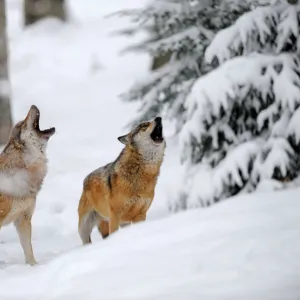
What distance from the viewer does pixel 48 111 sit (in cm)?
1694

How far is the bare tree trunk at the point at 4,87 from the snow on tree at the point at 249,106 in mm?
4958

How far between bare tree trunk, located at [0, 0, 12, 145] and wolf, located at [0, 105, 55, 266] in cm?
605

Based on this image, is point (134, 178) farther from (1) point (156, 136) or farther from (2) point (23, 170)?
(2) point (23, 170)

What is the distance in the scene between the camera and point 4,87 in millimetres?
12945

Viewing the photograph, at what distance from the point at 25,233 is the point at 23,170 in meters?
0.66

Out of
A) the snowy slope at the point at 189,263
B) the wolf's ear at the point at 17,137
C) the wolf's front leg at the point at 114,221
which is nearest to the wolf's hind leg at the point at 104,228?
the wolf's front leg at the point at 114,221

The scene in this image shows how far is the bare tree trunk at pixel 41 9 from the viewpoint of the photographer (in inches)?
845

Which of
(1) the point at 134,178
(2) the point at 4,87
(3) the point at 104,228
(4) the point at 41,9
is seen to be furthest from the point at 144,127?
(4) the point at 41,9

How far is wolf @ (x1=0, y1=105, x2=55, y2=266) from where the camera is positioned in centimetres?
697

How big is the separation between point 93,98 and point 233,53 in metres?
9.08

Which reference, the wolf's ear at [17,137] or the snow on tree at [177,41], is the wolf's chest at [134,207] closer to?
the wolf's ear at [17,137]

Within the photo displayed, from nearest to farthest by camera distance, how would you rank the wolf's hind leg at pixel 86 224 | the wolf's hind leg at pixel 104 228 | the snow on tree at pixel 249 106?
the wolf's hind leg at pixel 86 224 < the wolf's hind leg at pixel 104 228 < the snow on tree at pixel 249 106

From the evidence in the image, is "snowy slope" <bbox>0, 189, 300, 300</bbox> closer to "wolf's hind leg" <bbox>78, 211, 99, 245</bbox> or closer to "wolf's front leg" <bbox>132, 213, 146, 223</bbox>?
"wolf's front leg" <bbox>132, 213, 146, 223</bbox>

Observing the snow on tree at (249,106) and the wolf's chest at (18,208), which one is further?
the snow on tree at (249,106)
